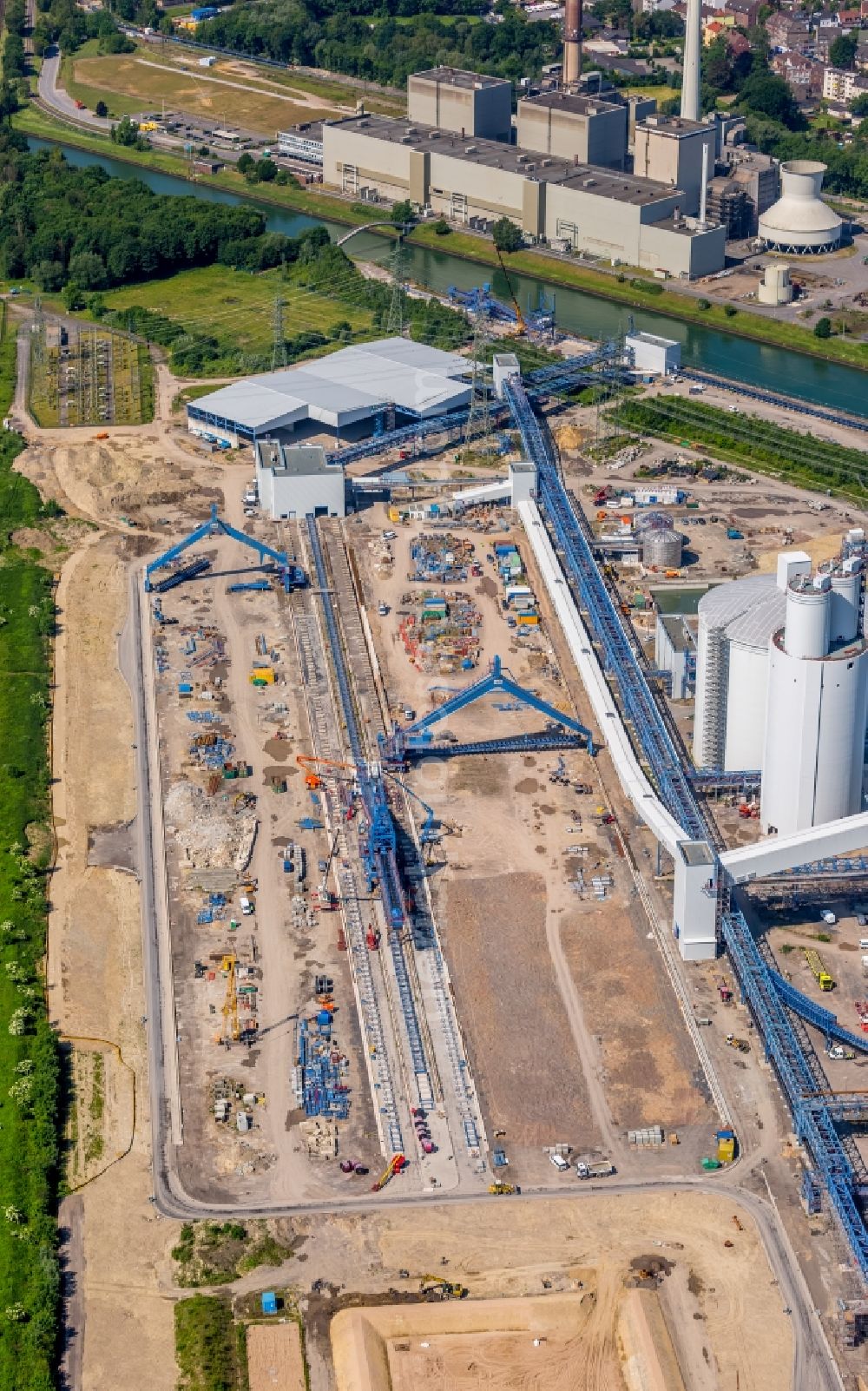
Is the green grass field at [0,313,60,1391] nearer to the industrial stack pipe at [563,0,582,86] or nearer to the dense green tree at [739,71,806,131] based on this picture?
the industrial stack pipe at [563,0,582,86]

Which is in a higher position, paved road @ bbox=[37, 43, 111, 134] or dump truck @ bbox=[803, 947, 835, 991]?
paved road @ bbox=[37, 43, 111, 134]

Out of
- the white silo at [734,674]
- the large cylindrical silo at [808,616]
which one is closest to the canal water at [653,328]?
the white silo at [734,674]

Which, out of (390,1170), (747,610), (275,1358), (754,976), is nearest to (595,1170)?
(390,1170)

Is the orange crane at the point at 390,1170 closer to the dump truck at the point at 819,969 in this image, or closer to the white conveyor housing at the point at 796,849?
the white conveyor housing at the point at 796,849

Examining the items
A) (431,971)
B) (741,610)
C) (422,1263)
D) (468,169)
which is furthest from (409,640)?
(468,169)

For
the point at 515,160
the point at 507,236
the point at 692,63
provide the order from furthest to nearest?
the point at 692,63, the point at 515,160, the point at 507,236

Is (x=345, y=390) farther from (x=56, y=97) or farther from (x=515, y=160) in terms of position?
(x=56, y=97)

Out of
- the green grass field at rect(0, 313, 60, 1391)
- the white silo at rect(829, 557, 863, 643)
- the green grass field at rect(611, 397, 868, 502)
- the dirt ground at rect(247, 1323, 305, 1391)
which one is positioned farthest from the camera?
the green grass field at rect(611, 397, 868, 502)

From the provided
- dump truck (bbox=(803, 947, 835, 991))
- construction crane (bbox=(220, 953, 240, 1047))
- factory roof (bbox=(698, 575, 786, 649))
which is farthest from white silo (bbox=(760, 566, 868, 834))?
construction crane (bbox=(220, 953, 240, 1047))
